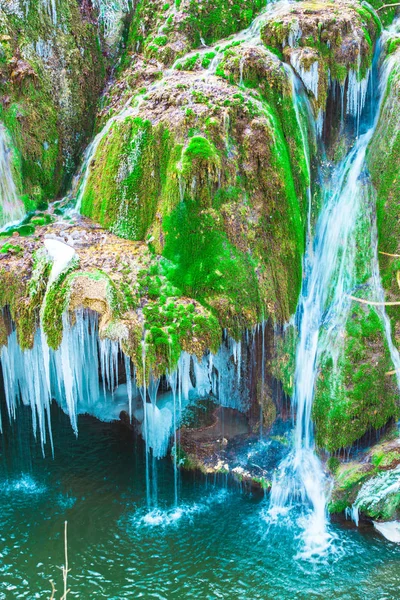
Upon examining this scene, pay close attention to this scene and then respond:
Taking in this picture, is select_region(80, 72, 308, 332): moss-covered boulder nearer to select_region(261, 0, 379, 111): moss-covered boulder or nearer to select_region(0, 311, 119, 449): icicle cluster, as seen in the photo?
select_region(261, 0, 379, 111): moss-covered boulder

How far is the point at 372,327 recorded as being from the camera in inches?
457

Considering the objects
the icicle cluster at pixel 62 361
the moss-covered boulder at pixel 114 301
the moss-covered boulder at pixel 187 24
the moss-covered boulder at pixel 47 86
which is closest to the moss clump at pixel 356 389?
the moss-covered boulder at pixel 114 301

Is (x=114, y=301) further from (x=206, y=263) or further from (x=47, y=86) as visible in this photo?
(x=47, y=86)

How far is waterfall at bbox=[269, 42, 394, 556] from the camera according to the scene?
11.2m

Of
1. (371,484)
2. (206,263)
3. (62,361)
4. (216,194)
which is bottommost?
(371,484)

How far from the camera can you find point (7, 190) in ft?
42.5

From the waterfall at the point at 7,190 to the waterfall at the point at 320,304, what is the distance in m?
6.49

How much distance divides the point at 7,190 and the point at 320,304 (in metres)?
7.30

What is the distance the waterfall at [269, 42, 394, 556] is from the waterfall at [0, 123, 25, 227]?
6488 mm

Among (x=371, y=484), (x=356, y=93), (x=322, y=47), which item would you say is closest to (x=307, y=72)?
(x=322, y=47)

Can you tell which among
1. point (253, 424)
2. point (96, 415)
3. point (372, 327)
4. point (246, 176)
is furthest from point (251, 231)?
point (96, 415)

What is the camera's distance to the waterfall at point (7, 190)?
12828mm

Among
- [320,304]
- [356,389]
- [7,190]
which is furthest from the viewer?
[7,190]

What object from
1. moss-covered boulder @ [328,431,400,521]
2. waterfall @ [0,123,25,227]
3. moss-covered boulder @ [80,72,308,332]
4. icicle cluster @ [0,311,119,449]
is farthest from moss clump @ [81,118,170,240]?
moss-covered boulder @ [328,431,400,521]
